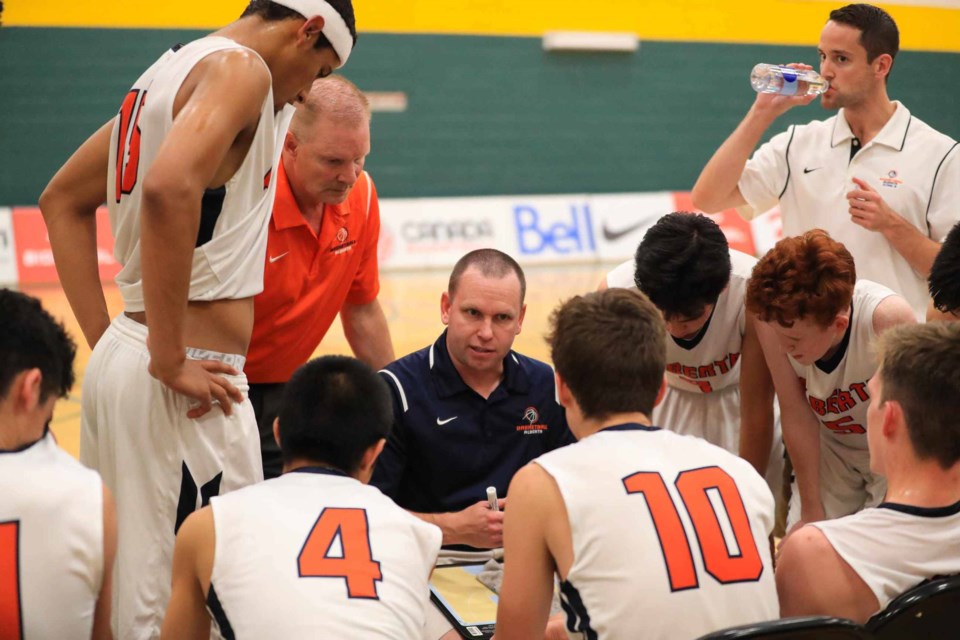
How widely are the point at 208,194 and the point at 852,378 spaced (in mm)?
2383

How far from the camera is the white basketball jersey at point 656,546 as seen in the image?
89.7 inches

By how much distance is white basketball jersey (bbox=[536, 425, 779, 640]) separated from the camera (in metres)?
2.28

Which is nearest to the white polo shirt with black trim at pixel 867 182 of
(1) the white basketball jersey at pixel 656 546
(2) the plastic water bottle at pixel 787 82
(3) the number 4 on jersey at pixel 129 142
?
(2) the plastic water bottle at pixel 787 82

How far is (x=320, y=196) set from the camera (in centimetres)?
398

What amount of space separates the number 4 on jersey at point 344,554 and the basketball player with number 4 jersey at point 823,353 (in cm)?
180

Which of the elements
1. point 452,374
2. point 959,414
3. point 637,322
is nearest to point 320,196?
point 452,374

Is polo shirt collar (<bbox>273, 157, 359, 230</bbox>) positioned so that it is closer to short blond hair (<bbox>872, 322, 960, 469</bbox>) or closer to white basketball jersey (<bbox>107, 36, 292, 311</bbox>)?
white basketball jersey (<bbox>107, 36, 292, 311</bbox>)

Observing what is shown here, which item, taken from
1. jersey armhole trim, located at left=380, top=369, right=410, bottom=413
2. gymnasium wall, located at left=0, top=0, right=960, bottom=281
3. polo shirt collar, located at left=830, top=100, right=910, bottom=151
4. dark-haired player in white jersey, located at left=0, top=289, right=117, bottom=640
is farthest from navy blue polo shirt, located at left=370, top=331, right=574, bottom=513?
gymnasium wall, located at left=0, top=0, right=960, bottom=281

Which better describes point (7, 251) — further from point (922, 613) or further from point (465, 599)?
point (922, 613)

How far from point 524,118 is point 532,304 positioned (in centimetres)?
323

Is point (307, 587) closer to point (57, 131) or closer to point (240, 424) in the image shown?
point (240, 424)

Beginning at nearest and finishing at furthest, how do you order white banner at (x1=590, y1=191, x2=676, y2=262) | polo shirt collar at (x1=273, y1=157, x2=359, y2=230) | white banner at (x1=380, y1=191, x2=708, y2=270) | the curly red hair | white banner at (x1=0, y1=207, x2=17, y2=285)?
the curly red hair, polo shirt collar at (x1=273, y1=157, x2=359, y2=230), white banner at (x1=0, y1=207, x2=17, y2=285), white banner at (x1=380, y1=191, x2=708, y2=270), white banner at (x1=590, y1=191, x2=676, y2=262)

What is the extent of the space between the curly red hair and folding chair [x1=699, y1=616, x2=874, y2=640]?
1.50 metres

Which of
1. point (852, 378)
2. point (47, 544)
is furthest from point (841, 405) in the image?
point (47, 544)
